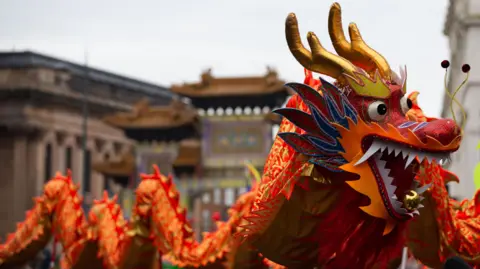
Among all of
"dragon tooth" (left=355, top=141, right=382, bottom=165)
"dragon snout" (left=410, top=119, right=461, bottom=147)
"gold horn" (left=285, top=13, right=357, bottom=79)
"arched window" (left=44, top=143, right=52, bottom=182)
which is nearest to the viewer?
"dragon snout" (left=410, top=119, right=461, bottom=147)

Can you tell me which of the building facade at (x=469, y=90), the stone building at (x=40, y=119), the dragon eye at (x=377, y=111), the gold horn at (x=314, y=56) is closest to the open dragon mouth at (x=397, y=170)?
the dragon eye at (x=377, y=111)

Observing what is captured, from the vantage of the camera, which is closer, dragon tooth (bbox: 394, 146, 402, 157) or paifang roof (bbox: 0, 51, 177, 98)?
dragon tooth (bbox: 394, 146, 402, 157)

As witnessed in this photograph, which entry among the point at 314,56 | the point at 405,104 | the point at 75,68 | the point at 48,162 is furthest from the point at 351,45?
the point at 75,68

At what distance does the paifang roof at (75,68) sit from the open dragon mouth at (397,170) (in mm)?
29559

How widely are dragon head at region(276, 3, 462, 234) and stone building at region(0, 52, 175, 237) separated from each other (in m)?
29.4

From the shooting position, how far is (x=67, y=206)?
1066 cm

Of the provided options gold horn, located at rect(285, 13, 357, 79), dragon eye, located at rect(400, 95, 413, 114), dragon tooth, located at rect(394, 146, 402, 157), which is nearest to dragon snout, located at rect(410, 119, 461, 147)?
dragon tooth, located at rect(394, 146, 402, 157)

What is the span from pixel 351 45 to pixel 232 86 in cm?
1772

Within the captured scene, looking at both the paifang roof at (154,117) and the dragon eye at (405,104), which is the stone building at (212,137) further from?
the dragon eye at (405,104)

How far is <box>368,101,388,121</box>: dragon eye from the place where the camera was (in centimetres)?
630

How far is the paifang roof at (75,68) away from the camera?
3866 cm

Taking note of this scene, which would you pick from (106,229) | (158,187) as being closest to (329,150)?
(158,187)

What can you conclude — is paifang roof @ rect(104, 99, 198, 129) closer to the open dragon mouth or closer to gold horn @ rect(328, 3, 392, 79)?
gold horn @ rect(328, 3, 392, 79)

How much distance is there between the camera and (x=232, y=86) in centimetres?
2425
